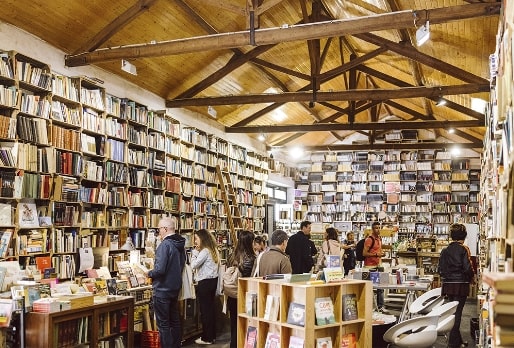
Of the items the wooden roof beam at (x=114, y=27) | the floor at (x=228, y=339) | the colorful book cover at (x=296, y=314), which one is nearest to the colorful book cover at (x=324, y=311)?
the colorful book cover at (x=296, y=314)

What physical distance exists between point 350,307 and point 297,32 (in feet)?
11.1

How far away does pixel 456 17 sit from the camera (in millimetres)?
6539

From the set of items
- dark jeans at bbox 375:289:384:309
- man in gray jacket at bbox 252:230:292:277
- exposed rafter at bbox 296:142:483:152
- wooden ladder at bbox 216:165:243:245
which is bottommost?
dark jeans at bbox 375:289:384:309

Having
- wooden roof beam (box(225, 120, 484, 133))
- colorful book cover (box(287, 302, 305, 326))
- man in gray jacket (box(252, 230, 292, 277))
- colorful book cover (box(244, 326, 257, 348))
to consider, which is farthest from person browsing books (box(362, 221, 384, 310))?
colorful book cover (box(287, 302, 305, 326))

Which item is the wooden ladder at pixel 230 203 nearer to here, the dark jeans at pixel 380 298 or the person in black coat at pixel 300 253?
the person in black coat at pixel 300 253

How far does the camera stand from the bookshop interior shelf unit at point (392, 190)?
58.9 ft

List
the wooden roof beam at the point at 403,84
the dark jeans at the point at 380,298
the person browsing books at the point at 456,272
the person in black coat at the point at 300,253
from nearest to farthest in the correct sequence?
the person browsing books at the point at 456,272 < the person in black coat at the point at 300,253 < the dark jeans at the point at 380,298 < the wooden roof beam at the point at 403,84

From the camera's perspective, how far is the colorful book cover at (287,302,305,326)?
5172 millimetres

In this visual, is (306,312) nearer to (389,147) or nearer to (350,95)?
(350,95)

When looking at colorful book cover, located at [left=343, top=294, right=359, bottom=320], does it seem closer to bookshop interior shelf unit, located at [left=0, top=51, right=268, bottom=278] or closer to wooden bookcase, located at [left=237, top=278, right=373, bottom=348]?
wooden bookcase, located at [left=237, top=278, right=373, bottom=348]

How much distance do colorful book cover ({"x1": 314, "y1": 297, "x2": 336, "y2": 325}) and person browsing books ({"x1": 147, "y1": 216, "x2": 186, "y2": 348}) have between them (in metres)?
2.20

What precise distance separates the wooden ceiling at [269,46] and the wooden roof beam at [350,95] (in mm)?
19

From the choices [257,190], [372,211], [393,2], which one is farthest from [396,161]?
[393,2]

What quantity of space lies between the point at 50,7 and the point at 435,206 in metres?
13.6
